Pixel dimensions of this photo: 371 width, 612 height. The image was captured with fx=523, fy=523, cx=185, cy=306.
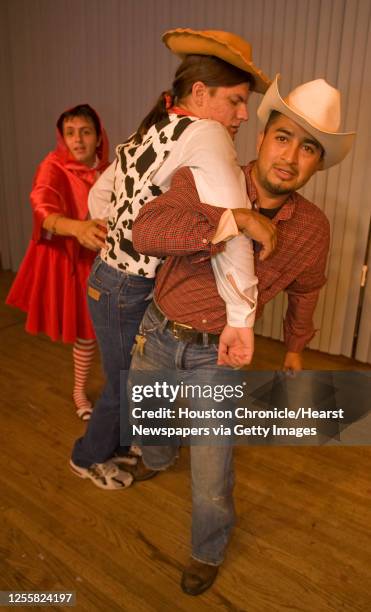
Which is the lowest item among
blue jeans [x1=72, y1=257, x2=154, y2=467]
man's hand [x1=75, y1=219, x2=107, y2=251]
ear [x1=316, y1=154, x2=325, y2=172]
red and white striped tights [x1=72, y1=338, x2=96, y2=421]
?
red and white striped tights [x1=72, y1=338, x2=96, y2=421]

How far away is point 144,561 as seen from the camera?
1.67m

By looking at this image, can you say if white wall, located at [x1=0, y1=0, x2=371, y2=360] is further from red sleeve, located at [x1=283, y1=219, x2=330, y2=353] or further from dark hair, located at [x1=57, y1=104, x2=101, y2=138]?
red sleeve, located at [x1=283, y1=219, x2=330, y2=353]

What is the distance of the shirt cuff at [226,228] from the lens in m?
1.15

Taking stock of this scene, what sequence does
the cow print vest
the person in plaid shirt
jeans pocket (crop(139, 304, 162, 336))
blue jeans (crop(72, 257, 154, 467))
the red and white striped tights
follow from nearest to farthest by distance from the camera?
1. the person in plaid shirt
2. the cow print vest
3. jeans pocket (crop(139, 304, 162, 336))
4. blue jeans (crop(72, 257, 154, 467))
5. the red and white striped tights

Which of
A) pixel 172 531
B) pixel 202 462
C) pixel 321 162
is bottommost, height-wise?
pixel 172 531

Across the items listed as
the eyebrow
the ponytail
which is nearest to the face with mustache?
the eyebrow

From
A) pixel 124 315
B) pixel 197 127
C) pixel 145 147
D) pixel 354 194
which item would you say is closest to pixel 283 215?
pixel 197 127

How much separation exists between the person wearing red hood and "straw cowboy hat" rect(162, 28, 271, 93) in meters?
0.86

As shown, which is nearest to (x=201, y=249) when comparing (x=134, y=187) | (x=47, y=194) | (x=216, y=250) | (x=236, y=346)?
(x=216, y=250)

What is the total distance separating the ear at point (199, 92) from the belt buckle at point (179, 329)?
1.95 feet

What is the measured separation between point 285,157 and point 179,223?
1.06ft

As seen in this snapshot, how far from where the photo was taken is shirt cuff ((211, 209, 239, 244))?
115 cm

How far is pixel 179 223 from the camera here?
4.08 feet

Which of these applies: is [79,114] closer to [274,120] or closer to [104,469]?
[274,120]
